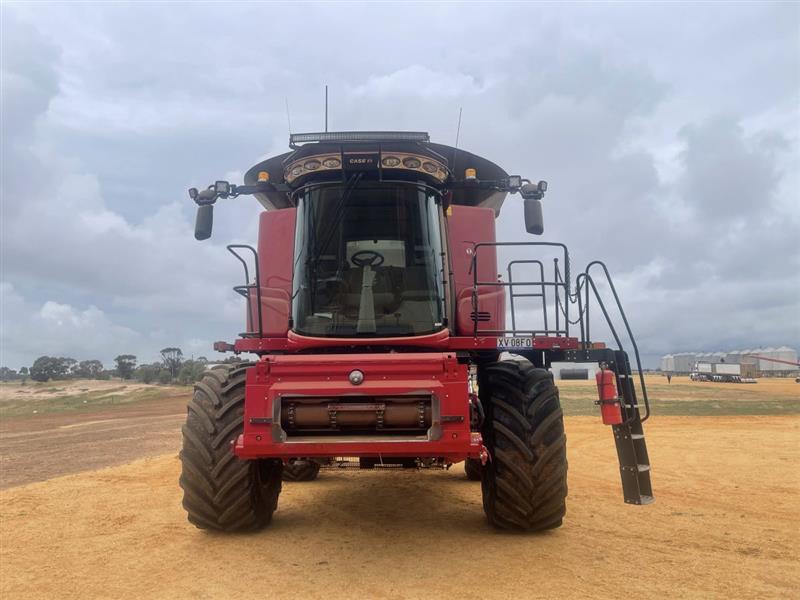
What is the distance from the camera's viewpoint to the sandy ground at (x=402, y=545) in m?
5.07

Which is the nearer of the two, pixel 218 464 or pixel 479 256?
pixel 218 464

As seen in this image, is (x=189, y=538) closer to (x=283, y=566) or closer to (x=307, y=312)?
(x=283, y=566)

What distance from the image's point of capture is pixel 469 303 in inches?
274

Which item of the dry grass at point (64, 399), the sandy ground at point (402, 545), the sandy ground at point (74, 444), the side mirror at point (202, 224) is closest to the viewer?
the sandy ground at point (402, 545)

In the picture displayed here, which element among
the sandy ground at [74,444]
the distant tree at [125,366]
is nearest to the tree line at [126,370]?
the distant tree at [125,366]

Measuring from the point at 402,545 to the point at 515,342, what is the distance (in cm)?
227

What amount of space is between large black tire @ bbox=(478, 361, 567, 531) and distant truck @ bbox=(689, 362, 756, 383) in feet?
247

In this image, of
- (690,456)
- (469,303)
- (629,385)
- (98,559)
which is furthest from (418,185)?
(690,456)

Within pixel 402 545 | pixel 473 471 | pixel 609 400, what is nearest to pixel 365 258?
pixel 609 400

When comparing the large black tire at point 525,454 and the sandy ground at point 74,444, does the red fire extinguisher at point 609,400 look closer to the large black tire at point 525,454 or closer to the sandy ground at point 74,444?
the large black tire at point 525,454

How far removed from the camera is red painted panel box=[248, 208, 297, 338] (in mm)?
7535

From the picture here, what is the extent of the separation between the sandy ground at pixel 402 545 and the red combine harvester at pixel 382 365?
1.74 feet

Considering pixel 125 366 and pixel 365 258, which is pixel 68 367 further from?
pixel 365 258

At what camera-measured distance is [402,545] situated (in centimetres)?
618
